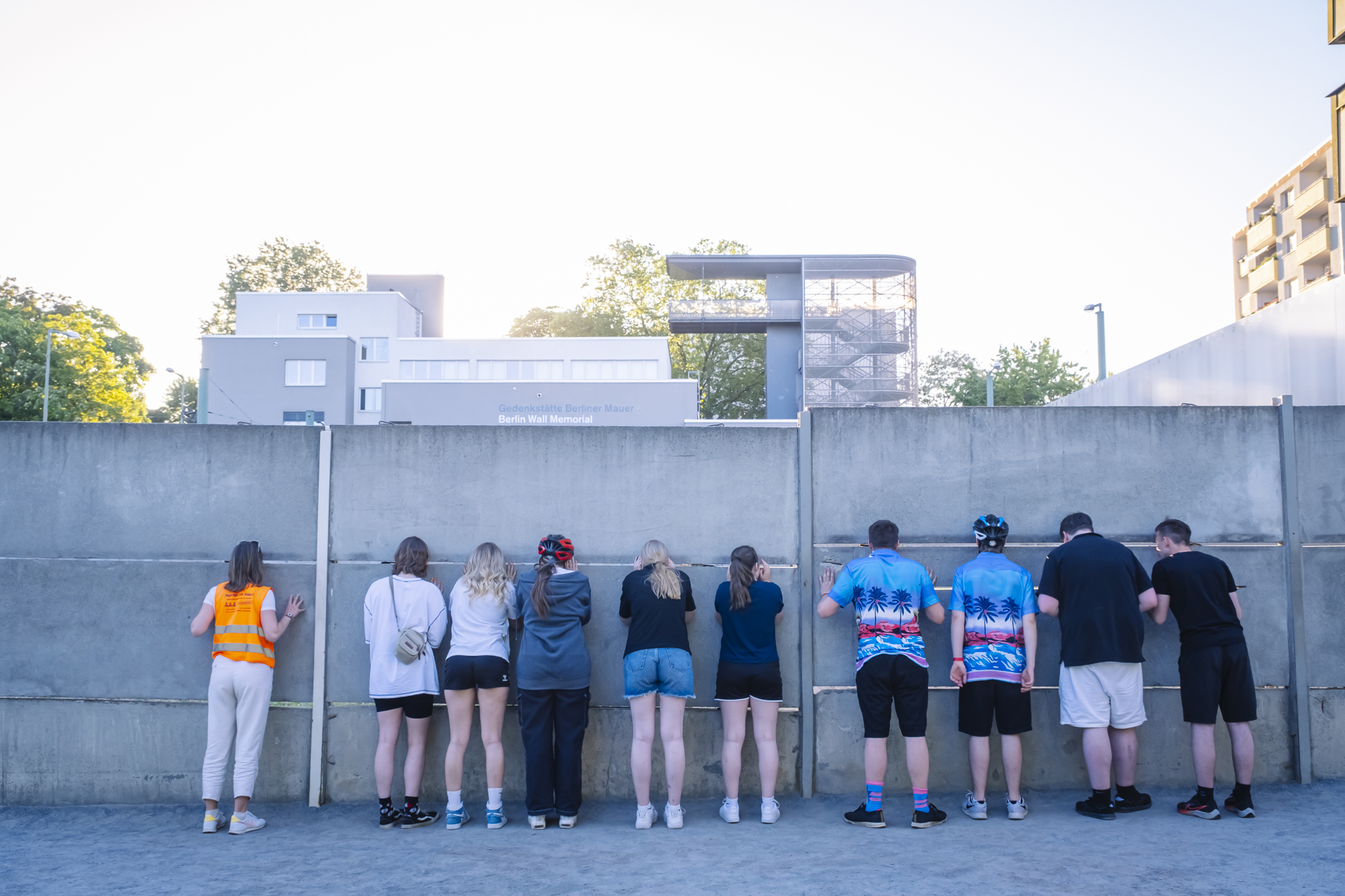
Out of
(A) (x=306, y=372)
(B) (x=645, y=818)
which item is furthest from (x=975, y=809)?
(A) (x=306, y=372)

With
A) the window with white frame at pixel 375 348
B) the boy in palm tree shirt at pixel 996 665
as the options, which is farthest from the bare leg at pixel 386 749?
the window with white frame at pixel 375 348

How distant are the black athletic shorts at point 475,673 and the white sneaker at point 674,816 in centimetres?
127

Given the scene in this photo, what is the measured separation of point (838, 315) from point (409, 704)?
3203cm

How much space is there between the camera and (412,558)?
5.81m

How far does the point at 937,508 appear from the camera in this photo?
20.4 feet

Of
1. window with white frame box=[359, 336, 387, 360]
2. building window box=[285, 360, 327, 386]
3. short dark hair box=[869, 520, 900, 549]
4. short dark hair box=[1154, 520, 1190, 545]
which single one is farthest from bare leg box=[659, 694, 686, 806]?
window with white frame box=[359, 336, 387, 360]

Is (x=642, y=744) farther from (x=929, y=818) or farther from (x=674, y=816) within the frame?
(x=929, y=818)

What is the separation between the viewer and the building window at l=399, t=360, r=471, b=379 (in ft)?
151

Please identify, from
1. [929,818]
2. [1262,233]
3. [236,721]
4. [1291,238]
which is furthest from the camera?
[1262,233]

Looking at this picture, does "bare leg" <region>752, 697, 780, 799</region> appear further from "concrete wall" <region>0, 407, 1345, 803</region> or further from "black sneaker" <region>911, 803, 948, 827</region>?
"black sneaker" <region>911, 803, 948, 827</region>

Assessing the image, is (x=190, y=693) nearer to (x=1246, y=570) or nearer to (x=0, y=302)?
(x=1246, y=570)

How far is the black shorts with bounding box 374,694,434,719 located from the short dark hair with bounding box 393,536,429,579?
750 mm

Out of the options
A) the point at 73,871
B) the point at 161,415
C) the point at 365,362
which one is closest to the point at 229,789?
the point at 73,871

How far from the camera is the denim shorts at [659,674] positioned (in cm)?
549
